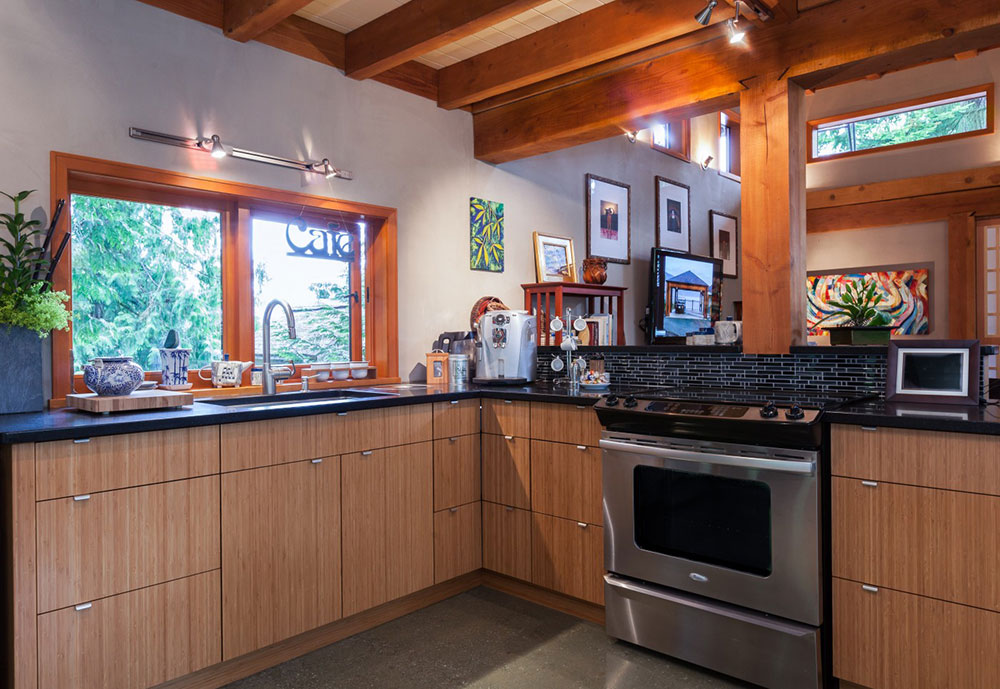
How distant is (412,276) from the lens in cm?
371

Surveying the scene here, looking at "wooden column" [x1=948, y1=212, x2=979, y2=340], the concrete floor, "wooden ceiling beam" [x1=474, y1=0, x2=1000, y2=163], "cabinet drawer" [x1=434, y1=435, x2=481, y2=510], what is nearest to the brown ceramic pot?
"wooden ceiling beam" [x1=474, y1=0, x2=1000, y2=163]

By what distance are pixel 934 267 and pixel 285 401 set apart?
19.8ft

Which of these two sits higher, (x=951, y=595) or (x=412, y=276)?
(x=412, y=276)

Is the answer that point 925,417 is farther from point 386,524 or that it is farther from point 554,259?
point 554,259

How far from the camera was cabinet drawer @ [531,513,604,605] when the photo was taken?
2633 millimetres

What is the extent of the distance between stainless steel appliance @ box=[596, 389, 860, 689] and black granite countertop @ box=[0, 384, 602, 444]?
38cm

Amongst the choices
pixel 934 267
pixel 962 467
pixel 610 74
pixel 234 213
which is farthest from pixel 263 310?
pixel 934 267

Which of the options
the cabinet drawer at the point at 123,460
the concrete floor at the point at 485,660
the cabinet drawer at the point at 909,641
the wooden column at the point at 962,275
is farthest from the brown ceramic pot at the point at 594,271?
the wooden column at the point at 962,275

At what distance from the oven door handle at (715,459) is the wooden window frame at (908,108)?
5.48 meters

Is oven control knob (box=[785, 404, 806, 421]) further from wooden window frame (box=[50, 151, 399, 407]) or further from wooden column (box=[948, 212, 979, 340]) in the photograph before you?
wooden column (box=[948, 212, 979, 340])

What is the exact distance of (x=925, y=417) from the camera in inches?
73.4

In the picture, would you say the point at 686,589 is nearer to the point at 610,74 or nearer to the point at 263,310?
the point at 263,310

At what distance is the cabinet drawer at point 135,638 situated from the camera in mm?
1812

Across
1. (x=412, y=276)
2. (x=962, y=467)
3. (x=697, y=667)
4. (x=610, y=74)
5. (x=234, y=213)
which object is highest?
(x=610, y=74)
